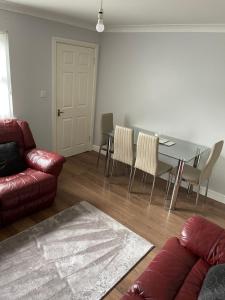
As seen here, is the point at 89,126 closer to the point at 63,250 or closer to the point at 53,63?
the point at 53,63

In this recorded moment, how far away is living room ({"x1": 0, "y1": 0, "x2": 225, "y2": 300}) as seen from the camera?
1.91m

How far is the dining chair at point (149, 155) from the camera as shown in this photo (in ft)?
A: 9.75

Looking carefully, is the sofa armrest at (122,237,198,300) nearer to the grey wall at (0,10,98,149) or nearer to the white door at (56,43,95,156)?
the grey wall at (0,10,98,149)

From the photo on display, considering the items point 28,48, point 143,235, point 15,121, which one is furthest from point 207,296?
point 28,48

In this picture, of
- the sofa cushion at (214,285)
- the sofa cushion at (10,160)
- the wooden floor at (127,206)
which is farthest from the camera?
the sofa cushion at (10,160)

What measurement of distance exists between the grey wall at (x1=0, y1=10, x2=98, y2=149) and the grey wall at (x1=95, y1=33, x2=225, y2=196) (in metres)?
0.81

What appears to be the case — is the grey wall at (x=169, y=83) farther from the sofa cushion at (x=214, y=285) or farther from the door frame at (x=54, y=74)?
the sofa cushion at (x=214, y=285)

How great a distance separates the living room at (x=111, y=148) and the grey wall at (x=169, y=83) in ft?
0.05

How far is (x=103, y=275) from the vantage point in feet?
6.65

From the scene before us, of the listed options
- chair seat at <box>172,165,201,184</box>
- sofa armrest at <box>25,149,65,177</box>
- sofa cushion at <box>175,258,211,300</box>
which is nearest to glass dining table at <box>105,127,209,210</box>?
chair seat at <box>172,165,201,184</box>

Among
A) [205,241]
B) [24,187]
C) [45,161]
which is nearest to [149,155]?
[45,161]

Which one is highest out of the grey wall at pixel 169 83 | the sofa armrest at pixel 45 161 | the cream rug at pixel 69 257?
the grey wall at pixel 169 83

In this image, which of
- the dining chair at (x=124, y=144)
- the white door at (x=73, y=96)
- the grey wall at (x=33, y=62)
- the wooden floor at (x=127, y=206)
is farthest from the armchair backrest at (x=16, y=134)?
the dining chair at (x=124, y=144)

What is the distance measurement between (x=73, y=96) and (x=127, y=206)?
2.19m
